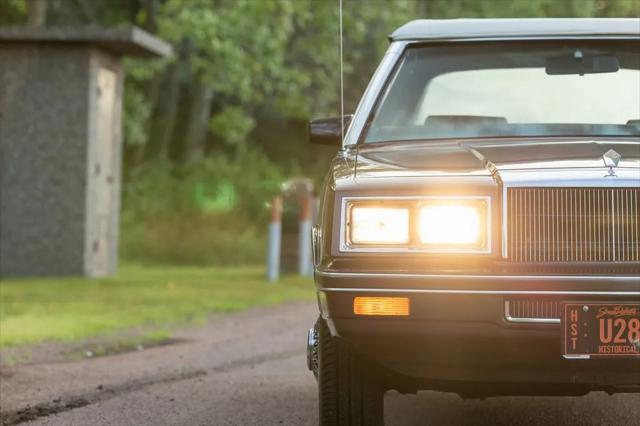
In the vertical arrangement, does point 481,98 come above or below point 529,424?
above

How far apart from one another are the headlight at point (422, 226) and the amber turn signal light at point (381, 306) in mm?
175

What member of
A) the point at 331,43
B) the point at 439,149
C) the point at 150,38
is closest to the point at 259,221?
the point at 331,43

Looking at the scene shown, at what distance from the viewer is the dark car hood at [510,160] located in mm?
4379

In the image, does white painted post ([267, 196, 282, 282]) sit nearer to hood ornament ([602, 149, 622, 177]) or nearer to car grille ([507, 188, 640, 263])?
hood ornament ([602, 149, 622, 177])

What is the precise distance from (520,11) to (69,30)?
5293 millimetres

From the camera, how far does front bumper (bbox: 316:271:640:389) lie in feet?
13.8

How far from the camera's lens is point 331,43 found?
80.8ft

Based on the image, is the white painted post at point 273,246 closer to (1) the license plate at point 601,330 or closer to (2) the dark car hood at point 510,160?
(2) the dark car hood at point 510,160

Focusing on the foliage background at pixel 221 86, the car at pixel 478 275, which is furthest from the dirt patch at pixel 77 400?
the foliage background at pixel 221 86

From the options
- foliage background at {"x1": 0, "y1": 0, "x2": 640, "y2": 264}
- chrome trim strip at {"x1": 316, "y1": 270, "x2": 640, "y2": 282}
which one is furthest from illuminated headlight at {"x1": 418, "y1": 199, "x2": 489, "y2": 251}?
foliage background at {"x1": 0, "y1": 0, "x2": 640, "y2": 264}

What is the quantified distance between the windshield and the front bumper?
61.4 inches

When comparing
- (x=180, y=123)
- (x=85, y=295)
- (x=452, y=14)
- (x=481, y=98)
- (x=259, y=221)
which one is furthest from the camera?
(x=180, y=123)

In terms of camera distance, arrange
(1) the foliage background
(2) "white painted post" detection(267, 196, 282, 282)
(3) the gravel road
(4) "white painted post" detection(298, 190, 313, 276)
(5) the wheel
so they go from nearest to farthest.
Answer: (5) the wheel, (3) the gravel road, (2) "white painted post" detection(267, 196, 282, 282), (4) "white painted post" detection(298, 190, 313, 276), (1) the foliage background

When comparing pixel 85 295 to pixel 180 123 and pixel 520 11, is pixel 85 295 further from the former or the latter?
pixel 180 123
